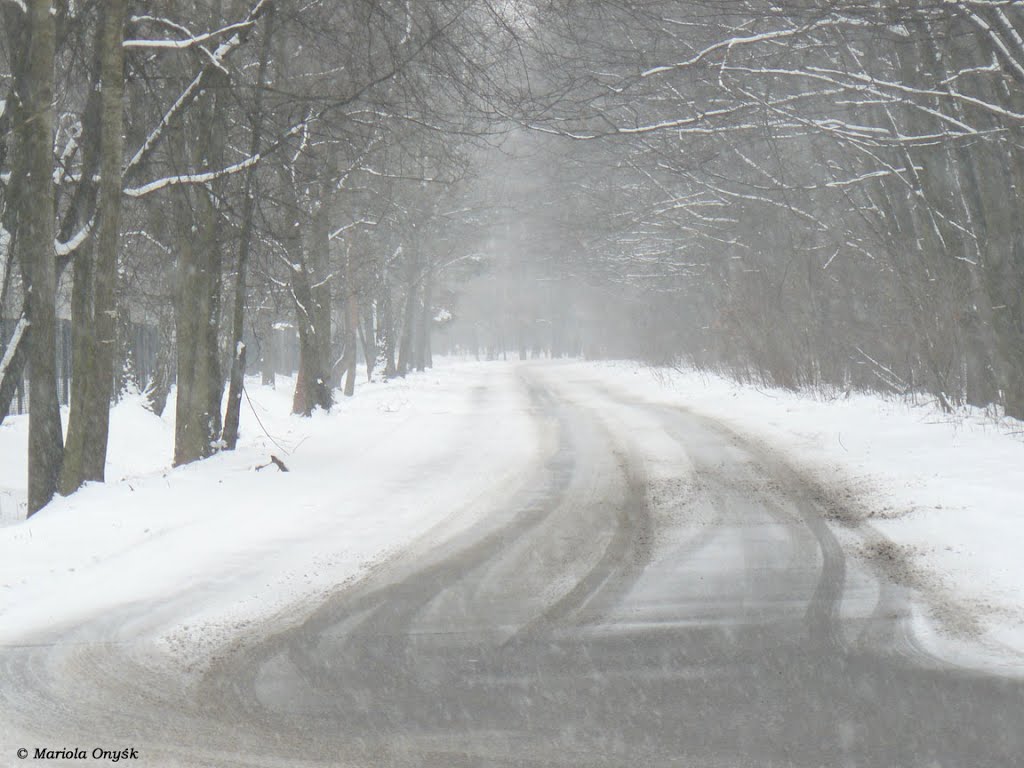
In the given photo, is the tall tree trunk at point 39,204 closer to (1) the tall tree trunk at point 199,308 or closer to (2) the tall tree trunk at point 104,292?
(2) the tall tree trunk at point 104,292

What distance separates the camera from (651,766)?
3793 mm

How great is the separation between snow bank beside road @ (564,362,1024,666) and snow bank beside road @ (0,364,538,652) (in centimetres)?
358

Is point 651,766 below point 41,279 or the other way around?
below

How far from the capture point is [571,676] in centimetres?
481

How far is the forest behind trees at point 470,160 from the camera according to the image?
10.3 metres

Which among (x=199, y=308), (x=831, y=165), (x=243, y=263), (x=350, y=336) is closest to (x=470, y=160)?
(x=243, y=263)

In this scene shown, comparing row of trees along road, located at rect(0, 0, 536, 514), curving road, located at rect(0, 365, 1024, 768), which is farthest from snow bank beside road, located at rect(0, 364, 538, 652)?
row of trees along road, located at rect(0, 0, 536, 514)

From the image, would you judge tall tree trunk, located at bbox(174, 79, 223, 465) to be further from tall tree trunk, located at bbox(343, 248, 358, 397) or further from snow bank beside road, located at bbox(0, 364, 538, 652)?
tall tree trunk, located at bbox(343, 248, 358, 397)

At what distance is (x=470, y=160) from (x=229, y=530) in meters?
10.1

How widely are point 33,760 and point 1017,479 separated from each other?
26.5ft

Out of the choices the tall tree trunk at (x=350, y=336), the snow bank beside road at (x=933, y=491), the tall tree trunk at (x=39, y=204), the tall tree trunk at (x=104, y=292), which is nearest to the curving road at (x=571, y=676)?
the snow bank beside road at (x=933, y=491)

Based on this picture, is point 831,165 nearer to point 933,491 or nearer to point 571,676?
point 933,491

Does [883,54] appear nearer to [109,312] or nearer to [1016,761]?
[109,312]

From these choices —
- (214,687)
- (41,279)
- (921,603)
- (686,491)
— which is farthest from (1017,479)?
(41,279)
